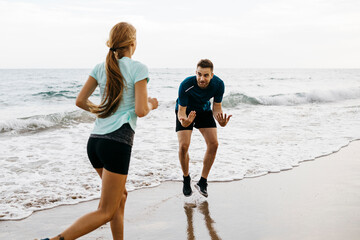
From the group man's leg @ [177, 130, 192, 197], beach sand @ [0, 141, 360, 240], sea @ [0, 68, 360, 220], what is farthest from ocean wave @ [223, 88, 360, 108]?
man's leg @ [177, 130, 192, 197]

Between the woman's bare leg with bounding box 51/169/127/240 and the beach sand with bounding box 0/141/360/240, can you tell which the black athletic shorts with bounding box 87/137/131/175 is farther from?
the beach sand with bounding box 0/141/360/240

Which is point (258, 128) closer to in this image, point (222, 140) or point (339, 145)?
point (222, 140)

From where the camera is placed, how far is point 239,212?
13.8ft

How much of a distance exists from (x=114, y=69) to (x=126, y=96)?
21 cm

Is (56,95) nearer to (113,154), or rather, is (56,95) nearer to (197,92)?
(197,92)

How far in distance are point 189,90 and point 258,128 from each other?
6564mm

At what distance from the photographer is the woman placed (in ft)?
8.16

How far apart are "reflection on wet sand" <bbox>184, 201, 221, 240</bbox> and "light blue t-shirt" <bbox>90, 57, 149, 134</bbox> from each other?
65.1 inches

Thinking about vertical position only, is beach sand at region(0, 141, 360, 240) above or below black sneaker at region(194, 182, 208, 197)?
below

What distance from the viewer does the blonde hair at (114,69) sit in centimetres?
248

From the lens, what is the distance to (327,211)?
413cm

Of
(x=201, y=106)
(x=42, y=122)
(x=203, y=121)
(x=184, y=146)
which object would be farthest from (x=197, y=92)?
(x=42, y=122)

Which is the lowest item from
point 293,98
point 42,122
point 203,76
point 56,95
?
point 42,122

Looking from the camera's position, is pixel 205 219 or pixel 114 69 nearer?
pixel 114 69
